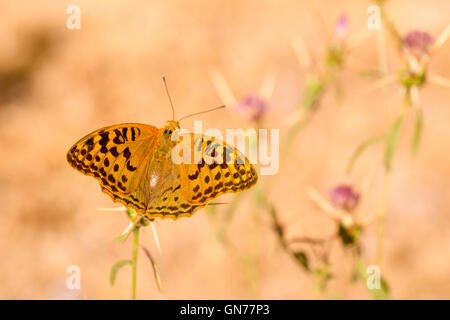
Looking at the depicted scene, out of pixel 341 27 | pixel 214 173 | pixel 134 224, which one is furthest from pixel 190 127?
pixel 134 224

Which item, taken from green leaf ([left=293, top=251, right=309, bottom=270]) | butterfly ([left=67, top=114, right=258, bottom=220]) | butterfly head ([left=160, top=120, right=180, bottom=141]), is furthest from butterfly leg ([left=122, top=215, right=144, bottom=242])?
green leaf ([left=293, top=251, right=309, bottom=270])

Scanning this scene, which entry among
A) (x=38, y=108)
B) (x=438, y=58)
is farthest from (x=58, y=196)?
(x=438, y=58)

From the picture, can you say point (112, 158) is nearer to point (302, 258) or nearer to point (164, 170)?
point (164, 170)

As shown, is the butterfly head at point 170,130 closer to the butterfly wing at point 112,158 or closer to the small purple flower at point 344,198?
the butterfly wing at point 112,158

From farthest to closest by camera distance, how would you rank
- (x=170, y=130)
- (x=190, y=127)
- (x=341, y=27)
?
(x=190, y=127) → (x=341, y=27) → (x=170, y=130)

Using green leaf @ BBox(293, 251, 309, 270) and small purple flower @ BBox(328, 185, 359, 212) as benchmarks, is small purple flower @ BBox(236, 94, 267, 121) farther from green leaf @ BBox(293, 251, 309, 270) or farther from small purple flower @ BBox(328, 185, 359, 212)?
green leaf @ BBox(293, 251, 309, 270)

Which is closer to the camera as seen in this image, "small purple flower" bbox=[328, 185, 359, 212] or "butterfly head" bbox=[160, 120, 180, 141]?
"butterfly head" bbox=[160, 120, 180, 141]

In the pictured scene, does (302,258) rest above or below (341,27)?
below
